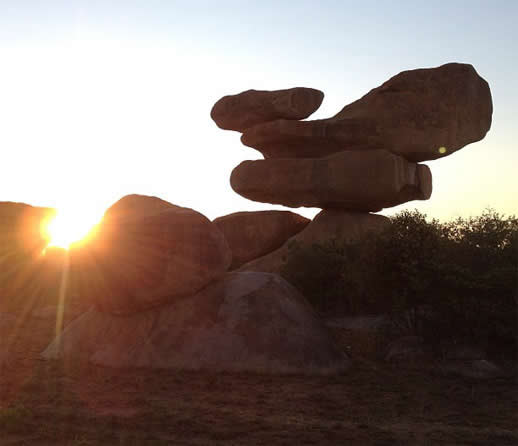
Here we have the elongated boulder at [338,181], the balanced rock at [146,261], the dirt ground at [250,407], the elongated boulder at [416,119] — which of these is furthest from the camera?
the elongated boulder at [416,119]

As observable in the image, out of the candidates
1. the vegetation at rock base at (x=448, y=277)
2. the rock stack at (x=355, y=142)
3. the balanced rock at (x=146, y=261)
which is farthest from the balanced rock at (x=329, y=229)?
the balanced rock at (x=146, y=261)

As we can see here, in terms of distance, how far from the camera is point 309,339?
50.1 ft

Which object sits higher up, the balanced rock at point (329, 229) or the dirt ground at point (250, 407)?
the balanced rock at point (329, 229)

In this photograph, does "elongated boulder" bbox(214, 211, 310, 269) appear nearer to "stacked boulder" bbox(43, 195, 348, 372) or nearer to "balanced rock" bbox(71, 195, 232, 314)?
"stacked boulder" bbox(43, 195, 348, 372)

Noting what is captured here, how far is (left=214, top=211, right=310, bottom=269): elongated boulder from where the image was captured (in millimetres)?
35906

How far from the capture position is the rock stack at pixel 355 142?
31359mm

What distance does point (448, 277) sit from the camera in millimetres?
16375

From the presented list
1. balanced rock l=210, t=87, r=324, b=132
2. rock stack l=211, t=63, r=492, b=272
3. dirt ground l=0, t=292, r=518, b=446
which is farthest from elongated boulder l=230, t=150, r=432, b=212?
dirt ground l=0, t=292, r=518, b=446

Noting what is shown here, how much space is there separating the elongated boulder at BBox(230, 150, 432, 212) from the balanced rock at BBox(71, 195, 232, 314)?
16.8m

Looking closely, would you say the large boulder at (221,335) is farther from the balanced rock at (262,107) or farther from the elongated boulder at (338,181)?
the balanced rock at (262,107)

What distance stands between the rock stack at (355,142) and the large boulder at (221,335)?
1557 cm

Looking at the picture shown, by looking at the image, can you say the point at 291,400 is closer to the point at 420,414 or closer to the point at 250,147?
the point at 420,414

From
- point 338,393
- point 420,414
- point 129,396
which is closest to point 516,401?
point 420,414

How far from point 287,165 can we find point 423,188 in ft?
22.9
